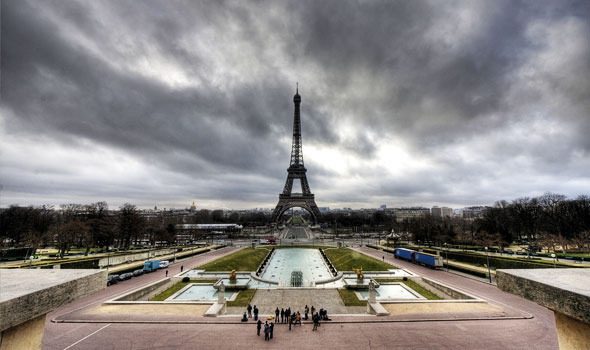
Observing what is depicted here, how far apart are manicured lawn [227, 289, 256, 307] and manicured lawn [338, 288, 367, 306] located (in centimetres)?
854

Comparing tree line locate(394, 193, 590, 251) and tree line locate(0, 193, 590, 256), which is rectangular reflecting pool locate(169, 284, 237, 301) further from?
tree line locate(394, 193, 590, 251)

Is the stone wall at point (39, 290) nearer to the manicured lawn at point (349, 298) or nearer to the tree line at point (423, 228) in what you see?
the manicured lawn at point (349, 298)

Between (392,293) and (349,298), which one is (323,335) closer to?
(349,298)

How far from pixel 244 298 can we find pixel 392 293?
14.9 meters

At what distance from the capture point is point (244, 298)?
2545 centimetres

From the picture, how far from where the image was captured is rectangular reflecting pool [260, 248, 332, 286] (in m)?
35.4

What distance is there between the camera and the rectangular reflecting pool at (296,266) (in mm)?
35428

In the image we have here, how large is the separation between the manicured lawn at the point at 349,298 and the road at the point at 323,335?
4204 millimetres

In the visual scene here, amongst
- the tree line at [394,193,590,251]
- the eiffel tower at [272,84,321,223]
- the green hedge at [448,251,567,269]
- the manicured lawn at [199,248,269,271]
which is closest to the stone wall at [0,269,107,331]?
the manicured lawn at [199,248,269,271]

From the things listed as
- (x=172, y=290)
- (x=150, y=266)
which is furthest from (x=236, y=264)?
(x=172, y=290)

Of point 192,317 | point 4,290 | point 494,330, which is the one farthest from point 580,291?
point 192,317

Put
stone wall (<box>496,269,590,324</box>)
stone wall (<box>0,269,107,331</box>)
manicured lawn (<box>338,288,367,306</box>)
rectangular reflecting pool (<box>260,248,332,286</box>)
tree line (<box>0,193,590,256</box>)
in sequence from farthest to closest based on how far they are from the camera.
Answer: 1. tree line (<box>0,193,590,256</box>)
2. rectangular reflecting pool (<box>260,248,332,286</box>)
3. manicured lawn (<box>338,288,367,306</box>)
4. stone wall (<box>496,269,590,324</box>)
5. stone wall (<box>0,269,107,331</box>)

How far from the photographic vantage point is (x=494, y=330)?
57.3ft

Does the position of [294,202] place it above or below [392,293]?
above
